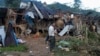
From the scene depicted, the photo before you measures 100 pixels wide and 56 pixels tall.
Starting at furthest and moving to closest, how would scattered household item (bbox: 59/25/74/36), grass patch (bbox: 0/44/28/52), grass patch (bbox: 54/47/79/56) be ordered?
scattered household item (bbox: 59/25/74/36) → grass patch (bbox: 0/44/28/52) → grass patch (bbox: 54/47/79/56)

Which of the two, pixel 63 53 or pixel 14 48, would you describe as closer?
pixel 63 53

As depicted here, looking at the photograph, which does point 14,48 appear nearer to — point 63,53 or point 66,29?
point 63,53

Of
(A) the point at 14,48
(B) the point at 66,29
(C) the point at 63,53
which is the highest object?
(B) the point at 66,29

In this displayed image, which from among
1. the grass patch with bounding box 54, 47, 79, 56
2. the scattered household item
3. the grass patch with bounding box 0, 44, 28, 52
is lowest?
the grass patch with bounding box 54, 47, 79, 56

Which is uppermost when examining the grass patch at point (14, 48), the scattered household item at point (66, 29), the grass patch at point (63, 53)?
the scattered household item at point (66, 29)

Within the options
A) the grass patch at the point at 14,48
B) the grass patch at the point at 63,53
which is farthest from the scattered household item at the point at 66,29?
the grass patch at the point at 63,53

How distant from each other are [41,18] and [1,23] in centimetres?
313

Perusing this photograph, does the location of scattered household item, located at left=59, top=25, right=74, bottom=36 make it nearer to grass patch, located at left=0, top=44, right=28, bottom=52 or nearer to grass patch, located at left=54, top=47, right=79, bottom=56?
grass patch, located at left=0, top=44, right=28, bottom=52

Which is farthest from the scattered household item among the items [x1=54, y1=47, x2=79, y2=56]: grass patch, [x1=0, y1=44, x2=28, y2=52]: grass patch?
[x1=54, y1=47, x2=79, y2=56]: grass patch

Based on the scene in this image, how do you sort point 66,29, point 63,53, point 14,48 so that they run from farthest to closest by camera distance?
1. point 66,29
2. point 14,48
3. point 63,53

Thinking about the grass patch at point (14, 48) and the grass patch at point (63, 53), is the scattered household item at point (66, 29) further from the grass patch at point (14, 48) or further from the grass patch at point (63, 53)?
the grass patch at point (63, 53)

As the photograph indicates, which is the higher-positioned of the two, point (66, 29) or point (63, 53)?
point (66, 29)

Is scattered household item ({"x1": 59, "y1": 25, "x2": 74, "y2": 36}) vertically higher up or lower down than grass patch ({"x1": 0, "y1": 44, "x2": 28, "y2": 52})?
higher up

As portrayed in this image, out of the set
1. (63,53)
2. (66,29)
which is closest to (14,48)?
(63,53)
